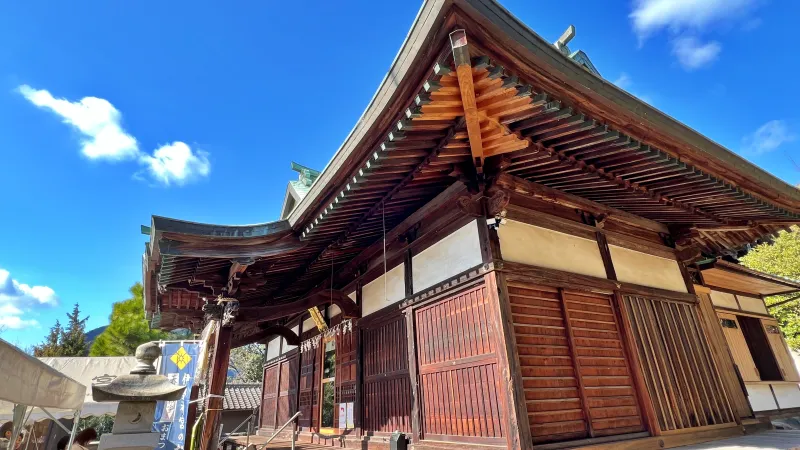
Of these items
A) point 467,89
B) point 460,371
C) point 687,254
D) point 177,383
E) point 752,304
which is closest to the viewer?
point 467,89

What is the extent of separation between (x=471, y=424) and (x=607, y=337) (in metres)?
2.13

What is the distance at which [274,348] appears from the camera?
39.2 feet

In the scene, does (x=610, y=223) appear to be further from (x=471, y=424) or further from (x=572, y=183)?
(x=471, y=424)

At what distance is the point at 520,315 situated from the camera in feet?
14.7

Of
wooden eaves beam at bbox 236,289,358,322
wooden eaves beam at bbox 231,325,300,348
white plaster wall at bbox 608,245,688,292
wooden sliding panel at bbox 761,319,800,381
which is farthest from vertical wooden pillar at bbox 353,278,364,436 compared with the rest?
wooden sliding panel at bbox 761,319,800,381

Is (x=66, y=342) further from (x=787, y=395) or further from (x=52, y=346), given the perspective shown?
(x=787, y=395)

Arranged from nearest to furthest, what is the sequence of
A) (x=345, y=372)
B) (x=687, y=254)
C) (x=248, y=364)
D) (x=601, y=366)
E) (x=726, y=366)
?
1. (x=601, y=366)
2. (x=726, y=366)
3. (x=687, y=254)
4. (x=345, y=372)
5. (x=248, y=364)

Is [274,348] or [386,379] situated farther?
[274,348]

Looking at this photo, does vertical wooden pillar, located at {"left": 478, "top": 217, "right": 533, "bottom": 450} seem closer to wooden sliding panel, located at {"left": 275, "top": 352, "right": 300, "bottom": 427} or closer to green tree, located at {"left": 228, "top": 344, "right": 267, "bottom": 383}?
wooden sliding panel, located at {"left": 275, "top": 352, "right": 300, "bottom": 427}

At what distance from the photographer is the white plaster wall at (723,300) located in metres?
8.30

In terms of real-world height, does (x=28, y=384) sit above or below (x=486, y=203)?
below

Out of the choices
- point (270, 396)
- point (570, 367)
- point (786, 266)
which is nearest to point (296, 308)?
point (570, 367)

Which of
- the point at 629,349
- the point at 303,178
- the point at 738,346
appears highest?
the point at 303,178

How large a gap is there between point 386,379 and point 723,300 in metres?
7.50
